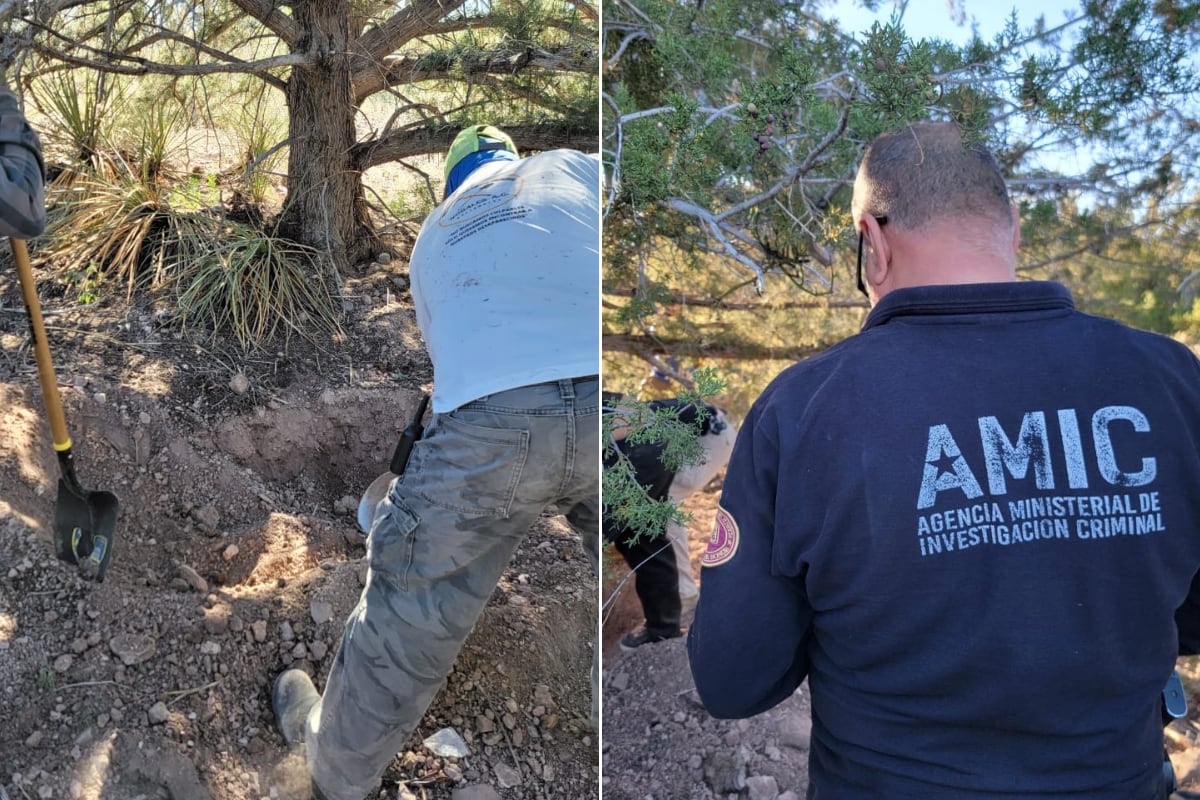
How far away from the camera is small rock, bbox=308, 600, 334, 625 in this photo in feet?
8.70

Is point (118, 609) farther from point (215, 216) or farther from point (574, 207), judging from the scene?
point (215, 216)

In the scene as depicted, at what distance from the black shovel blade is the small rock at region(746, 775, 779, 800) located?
1808mm

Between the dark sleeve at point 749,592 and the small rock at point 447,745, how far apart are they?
1.28 meters

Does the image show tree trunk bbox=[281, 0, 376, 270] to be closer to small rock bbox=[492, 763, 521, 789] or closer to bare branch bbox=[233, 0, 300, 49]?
bare branch bbox=[233, 0, 300, 49]

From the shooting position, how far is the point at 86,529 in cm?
273

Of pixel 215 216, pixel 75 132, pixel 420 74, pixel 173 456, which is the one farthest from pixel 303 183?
pixel 173 456

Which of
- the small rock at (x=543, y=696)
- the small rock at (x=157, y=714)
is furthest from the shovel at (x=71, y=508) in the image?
the small rock at (x=543, y=696)

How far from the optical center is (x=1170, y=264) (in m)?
3.73

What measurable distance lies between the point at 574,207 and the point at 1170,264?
287cm

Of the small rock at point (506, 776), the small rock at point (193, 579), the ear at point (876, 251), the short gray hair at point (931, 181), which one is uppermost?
the short gray hair at point (931, 181)

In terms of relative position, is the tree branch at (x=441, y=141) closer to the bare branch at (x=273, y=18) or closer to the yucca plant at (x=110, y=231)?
the bare branch at (x=273, y=18)

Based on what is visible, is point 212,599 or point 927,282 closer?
point 927,282

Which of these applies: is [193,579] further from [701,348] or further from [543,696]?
[701,348]

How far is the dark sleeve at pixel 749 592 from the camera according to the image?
130 centimetres
